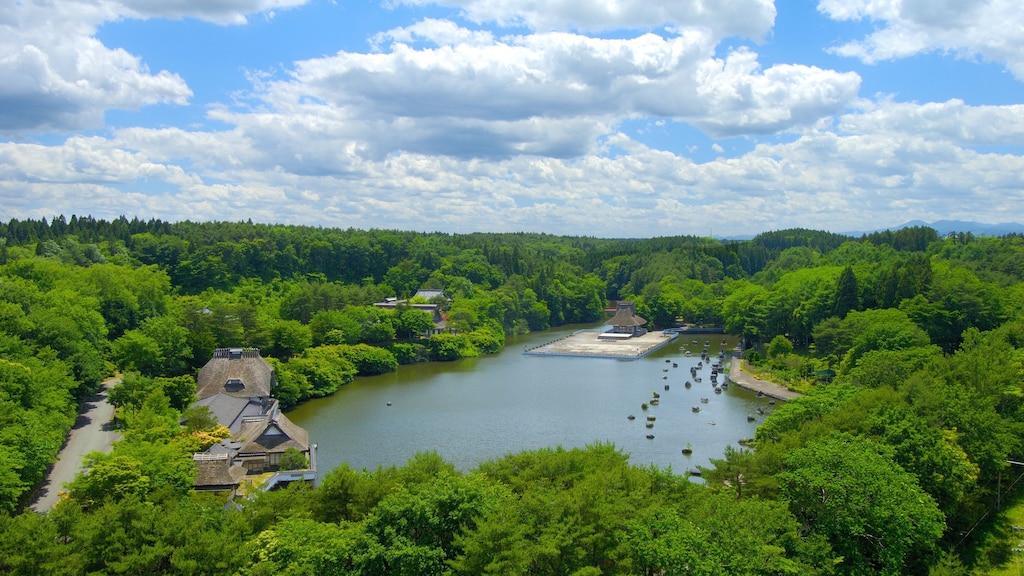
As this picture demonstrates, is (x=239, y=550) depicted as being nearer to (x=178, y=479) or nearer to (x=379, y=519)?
(x=379, y=519)

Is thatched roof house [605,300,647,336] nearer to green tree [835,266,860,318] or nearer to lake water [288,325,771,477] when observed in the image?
lake water [288,325,771,477]

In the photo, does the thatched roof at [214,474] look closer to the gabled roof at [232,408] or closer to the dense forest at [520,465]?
the dense forest at [520,465]

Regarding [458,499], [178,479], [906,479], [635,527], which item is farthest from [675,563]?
[178,479]

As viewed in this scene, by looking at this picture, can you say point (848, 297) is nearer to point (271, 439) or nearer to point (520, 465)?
point (520, 465)

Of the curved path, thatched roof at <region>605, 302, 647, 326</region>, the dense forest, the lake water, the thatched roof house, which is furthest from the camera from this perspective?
thatched roof at <region>605, 302, 647, 326</region>

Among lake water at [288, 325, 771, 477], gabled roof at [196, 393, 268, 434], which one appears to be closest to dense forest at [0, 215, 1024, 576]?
gabled roof at [196, 393, 268, 434]

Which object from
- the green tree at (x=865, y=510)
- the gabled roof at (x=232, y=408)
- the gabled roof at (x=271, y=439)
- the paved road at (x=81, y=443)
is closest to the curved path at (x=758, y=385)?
the green tree at (x=865, y=510)

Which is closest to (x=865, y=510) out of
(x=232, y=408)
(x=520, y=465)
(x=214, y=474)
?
(x=520, y=465)
